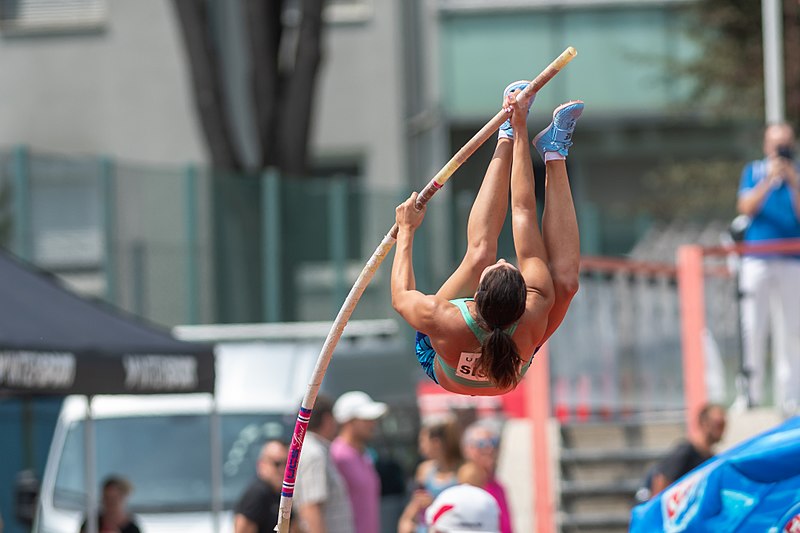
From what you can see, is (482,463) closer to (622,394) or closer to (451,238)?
(622,394)

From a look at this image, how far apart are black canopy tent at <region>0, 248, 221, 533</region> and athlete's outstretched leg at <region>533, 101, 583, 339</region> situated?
3.43m

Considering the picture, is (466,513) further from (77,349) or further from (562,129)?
(77,349)

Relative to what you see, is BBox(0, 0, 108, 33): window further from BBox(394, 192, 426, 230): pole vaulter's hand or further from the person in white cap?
BBox(394, 192, 426, 230): pole vaulter's hand

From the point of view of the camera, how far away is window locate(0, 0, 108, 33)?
2323 centimetres

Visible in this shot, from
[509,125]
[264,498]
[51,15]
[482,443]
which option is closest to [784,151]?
[482,443]

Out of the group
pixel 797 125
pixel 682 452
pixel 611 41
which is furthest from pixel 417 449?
pixel 611 41

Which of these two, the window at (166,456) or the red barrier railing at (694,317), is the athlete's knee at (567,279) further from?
the red barrier railing at (694,317)

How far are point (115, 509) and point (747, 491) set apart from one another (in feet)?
16.6

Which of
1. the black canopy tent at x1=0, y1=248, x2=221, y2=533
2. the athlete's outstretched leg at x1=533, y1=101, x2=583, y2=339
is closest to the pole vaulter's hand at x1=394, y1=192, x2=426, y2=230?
the athlete's outstretched leg at x1=533, y1=101, x2=583, y2=339

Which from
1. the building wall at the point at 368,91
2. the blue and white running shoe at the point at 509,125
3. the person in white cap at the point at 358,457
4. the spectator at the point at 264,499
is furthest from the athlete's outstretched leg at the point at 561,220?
the building wall at the point at 368,91

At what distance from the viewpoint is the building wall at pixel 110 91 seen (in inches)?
902

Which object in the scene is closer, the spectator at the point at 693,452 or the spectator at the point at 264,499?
the spectator at the point at 264,499

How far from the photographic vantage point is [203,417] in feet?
37.4

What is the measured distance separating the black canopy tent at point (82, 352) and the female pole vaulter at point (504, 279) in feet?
10.2
